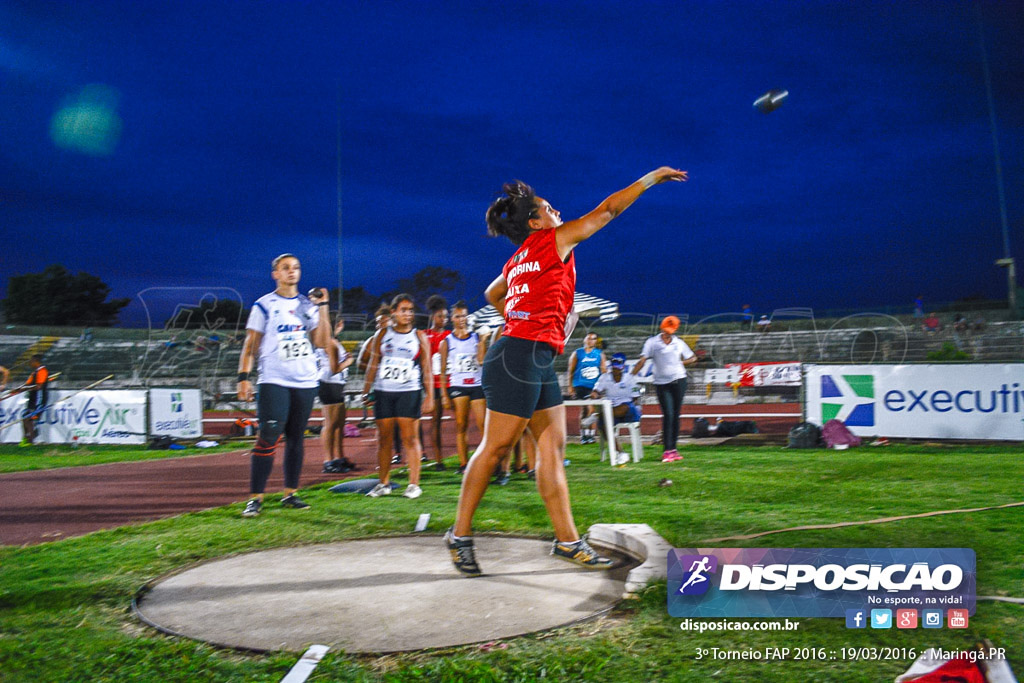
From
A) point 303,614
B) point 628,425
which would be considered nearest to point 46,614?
point 303,614

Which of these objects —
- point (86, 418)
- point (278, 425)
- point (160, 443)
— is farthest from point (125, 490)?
point (86, 418)

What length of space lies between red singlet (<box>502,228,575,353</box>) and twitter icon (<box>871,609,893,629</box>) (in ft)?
6.39

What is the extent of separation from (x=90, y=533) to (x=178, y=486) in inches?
121

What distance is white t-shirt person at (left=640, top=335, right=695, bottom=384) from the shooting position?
373 inches

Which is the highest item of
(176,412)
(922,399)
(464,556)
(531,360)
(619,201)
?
(619,201)

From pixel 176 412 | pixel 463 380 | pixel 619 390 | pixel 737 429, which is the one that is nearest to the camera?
pixel 463 380

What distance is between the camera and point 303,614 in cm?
344

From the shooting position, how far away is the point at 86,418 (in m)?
14.6

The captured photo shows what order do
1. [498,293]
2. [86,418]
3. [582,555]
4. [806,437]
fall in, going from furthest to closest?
[86,418] < [806,437] < [498,293] < [582,555]

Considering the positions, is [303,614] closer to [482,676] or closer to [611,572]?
[482,676]

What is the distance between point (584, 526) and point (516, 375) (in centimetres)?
186

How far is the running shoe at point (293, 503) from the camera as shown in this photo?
21.6 ft

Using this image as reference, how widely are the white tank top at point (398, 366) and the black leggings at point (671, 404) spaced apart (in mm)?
3679

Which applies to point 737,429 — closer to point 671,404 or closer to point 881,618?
point 671,404
